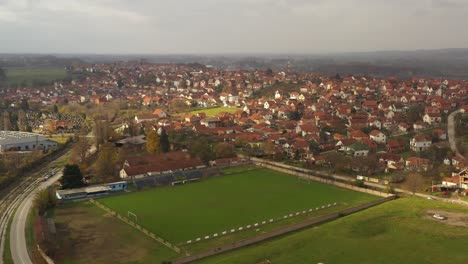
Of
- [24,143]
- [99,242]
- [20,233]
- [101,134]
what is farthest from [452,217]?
[24,143]

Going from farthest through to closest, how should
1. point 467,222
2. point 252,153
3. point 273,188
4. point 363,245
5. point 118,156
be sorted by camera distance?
point 252,153 → point 118,156 → point 273,188 → point 467,222 → point 363,245

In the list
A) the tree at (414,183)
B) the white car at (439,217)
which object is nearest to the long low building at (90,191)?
the tree at (414,183)

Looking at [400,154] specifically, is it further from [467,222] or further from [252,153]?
[467,222]

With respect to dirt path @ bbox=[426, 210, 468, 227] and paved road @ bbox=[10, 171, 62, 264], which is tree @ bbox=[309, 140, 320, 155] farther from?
paved road @ bbox=[10, 171, 62, 264]

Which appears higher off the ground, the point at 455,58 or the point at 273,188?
the point at 455,58

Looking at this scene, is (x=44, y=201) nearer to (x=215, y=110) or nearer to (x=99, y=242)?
Result: (x=99, y=242)

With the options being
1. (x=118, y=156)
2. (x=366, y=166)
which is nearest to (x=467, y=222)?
(x=366, y=166)

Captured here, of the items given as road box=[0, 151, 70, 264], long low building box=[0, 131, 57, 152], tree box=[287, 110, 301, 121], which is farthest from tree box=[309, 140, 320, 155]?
long low building box=[0, 131, 57, 152]

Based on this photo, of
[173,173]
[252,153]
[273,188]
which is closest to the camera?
[273,188]
